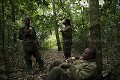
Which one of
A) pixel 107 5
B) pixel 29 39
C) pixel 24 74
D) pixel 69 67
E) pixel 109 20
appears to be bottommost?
pixel 24 74

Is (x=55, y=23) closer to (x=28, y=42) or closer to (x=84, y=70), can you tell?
(x=28, y=42)

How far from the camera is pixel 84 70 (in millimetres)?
5113

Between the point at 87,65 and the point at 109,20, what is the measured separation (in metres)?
3.81

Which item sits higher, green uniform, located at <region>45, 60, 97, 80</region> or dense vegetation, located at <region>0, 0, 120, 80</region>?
dense vegetation, located at <region>0, 0, 120, 80</region>

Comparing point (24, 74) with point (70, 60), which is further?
point (24, 74)

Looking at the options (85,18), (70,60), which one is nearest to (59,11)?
(85,18)

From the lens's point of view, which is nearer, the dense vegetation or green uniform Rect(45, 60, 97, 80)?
green uniform Rect(45, 60, 97, 80)

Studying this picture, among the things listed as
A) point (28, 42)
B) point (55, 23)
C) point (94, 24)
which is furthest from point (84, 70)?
point (55, 23)

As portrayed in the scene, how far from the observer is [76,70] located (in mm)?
5203

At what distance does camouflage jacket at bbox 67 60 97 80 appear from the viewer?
5035 mm

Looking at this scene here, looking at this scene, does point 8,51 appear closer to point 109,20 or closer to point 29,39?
point 29,39

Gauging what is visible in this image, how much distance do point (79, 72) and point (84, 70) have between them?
0.43ft

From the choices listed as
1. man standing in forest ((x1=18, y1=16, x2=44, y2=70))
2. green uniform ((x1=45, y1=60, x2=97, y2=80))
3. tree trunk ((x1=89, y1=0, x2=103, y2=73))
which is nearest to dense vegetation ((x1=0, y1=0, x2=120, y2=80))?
tree trunk ((x1=89, y1=0, x2=103, y2=73))

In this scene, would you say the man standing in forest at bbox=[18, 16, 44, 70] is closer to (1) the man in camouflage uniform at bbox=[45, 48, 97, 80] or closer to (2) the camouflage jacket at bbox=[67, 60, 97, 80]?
(1) the man in camouflage uniform at bbox=[45, 48, 97, 80]
